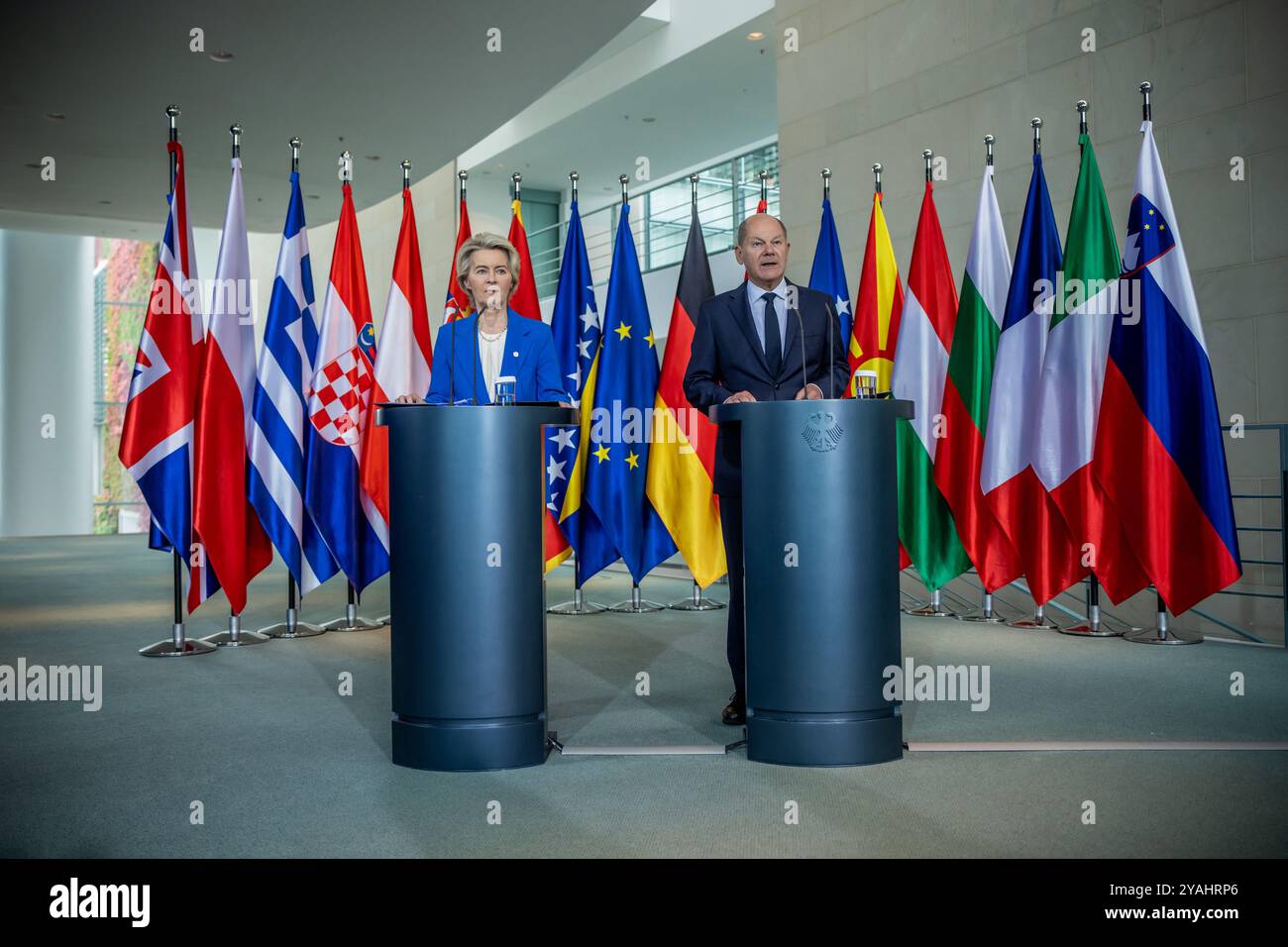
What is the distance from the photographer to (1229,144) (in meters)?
5.32

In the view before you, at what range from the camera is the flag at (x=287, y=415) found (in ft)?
17.4

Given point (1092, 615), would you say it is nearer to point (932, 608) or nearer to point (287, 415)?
point (932, 608)

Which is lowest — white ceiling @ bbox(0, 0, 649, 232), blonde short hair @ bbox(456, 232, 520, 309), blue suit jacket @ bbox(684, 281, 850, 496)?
blue suit jacket @ bbox(684, 281, 850, 496)

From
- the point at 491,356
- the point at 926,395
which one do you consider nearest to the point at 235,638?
the point at 491,356

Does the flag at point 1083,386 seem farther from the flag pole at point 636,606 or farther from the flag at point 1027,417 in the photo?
the flag pole at point 636,606

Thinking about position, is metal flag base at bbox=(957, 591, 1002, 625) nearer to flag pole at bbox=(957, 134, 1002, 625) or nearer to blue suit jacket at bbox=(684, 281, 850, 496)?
flag pole at bbox=(957, 134, 1002, 625)

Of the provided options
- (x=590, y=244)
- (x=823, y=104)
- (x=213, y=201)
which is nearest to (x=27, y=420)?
(x=213, y=201)

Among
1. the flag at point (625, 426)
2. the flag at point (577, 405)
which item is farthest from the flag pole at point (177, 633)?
the flag at point (625, 426)

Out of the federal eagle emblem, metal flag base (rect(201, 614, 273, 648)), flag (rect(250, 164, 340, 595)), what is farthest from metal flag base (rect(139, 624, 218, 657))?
the federal eagle emblem

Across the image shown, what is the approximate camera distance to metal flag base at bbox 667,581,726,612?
6609mm

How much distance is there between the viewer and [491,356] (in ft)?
12.3

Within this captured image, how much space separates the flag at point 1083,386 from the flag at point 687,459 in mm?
1845

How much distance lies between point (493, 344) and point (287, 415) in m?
2.07

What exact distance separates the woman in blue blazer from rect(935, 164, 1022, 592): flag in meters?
2.84
